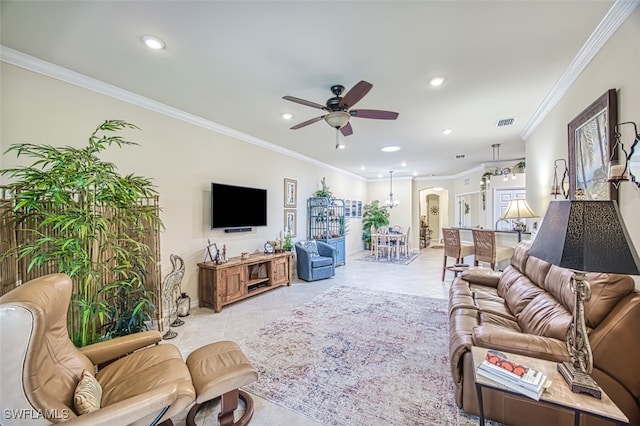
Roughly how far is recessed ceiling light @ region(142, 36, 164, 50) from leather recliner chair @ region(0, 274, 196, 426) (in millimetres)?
1881

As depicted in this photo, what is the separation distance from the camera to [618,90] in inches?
77.2

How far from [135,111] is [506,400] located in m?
4.50

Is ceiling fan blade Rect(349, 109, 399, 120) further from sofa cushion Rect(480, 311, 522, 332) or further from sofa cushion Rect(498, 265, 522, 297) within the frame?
sofa cushion Rect(498, 265, 522, 297)

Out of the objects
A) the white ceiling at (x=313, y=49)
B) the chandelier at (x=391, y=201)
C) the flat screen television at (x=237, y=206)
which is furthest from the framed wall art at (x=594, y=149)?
the chandelier at (x=391, y=201)

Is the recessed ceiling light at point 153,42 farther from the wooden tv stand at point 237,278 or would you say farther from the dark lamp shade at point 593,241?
the dark lamp shade at point 593,241

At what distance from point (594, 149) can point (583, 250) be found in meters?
1.75

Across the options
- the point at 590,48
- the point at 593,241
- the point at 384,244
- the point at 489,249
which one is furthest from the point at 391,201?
the point at 593,241

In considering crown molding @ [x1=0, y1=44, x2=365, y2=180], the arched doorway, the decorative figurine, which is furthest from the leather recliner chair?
the arched doorway

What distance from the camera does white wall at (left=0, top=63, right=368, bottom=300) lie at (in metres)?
2.47

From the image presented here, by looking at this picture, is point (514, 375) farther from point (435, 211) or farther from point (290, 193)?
point (435, 211)

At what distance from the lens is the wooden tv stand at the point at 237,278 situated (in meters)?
3.85

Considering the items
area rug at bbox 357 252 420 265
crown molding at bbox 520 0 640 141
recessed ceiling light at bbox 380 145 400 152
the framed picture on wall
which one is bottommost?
area rug at bbox 357 252 420 265

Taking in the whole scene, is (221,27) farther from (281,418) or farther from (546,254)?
(281,418)

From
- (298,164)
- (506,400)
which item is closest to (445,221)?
(298,164)
